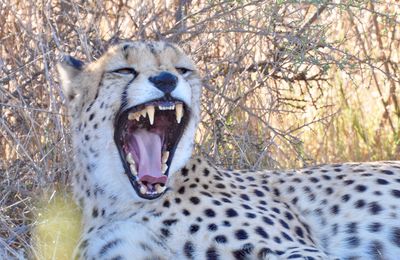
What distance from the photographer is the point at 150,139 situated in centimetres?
309

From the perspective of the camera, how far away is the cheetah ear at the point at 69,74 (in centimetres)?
331

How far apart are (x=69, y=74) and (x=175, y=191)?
62 cm

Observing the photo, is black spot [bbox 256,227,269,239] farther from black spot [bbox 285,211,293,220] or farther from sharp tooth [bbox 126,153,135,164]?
sharp tooth [bbox 126,153,135,164]

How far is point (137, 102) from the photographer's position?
299 cm

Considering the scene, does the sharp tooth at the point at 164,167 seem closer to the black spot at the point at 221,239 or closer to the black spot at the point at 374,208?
the black spot at the point at 221,239

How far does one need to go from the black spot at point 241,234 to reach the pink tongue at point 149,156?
0.94 feet

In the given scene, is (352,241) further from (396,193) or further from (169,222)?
(169,222)

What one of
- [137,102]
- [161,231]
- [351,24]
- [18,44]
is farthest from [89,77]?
[351,24]

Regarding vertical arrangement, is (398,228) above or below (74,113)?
below

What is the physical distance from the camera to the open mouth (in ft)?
9.76

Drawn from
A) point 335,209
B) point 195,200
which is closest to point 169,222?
point 195,200

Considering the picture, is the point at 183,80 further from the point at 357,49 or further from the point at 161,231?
the point at 357,49

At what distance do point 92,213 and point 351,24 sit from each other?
8.03 feet

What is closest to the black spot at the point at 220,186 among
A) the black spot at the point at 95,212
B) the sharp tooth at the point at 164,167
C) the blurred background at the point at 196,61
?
the sharp tooth at the point at 164,167
